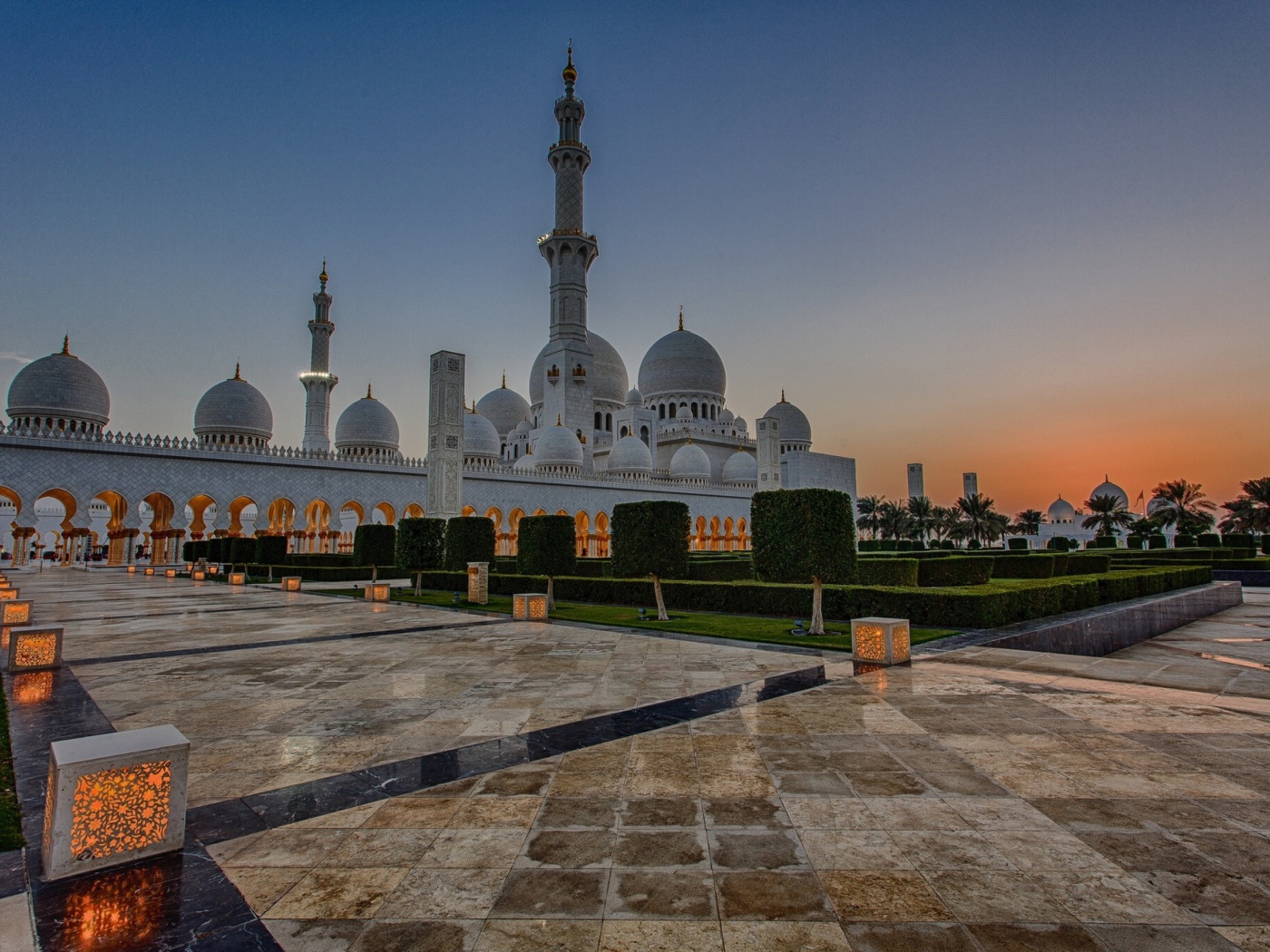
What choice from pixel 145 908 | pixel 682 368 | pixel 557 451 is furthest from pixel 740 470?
pixel 145 908

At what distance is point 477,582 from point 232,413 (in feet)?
84.5

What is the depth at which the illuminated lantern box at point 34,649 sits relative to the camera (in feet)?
23.2

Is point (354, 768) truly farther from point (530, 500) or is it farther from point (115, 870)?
point (530, 500)

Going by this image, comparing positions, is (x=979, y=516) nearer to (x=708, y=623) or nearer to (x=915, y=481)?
(x=915, y=481)

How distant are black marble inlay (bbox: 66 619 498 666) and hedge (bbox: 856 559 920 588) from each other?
9.30 metres

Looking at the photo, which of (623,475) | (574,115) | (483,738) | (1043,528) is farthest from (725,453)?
(483,738)

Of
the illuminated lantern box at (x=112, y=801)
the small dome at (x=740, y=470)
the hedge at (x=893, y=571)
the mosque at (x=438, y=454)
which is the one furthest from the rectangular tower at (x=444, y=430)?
the illuminated lantern box at (x=112, y=801)

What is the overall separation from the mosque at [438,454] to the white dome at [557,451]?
108mm

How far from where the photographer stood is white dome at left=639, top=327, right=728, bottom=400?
5228 cm

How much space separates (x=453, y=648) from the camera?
8617 mm

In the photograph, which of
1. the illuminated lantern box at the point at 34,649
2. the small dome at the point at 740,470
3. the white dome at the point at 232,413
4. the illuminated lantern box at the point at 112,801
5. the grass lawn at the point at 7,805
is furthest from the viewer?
the small dome at the point at 740,470

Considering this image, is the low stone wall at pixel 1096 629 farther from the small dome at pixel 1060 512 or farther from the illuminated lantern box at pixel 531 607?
the small dome at pixel 1060 512

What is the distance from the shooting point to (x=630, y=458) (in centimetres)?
4281

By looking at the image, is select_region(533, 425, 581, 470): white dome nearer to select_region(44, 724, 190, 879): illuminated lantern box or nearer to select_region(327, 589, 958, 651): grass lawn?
select_region(327, 589, 958, 651): grass lawn
